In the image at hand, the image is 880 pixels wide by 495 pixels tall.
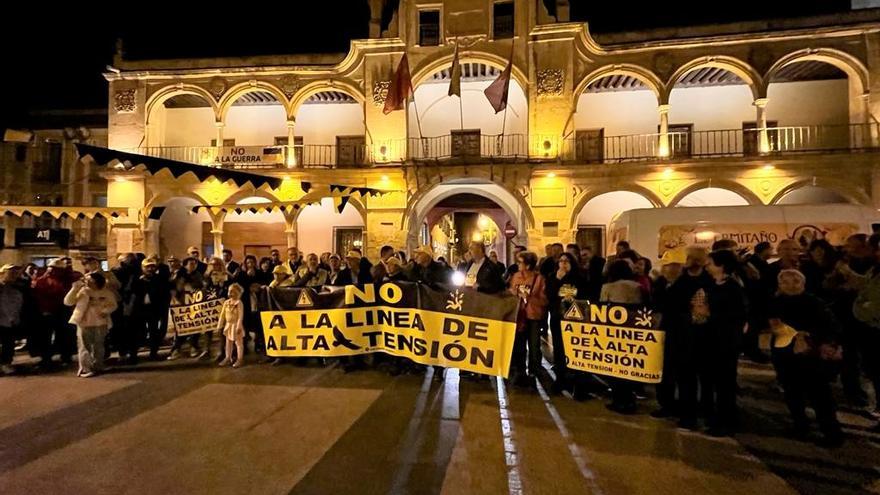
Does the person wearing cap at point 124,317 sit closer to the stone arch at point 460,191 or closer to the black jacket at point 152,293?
the black jacket at point 152,293

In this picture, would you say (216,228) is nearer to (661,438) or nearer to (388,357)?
(388,357)

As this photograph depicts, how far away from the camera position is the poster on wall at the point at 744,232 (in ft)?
39.0

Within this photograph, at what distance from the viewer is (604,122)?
1970 cm

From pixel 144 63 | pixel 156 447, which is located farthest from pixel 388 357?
pixel 144 63

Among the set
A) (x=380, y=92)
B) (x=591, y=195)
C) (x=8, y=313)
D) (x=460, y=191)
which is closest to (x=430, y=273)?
(x=8, y=313)

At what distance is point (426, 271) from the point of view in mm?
7781

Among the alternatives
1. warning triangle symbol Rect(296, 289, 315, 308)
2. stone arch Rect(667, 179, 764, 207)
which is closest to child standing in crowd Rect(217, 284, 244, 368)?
warning triangle symbol Rect(296, 289, 315, 308)

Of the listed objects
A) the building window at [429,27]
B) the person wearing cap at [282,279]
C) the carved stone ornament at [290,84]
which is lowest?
the person wearing cap at [282,279]

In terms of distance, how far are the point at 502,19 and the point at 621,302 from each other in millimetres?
15850

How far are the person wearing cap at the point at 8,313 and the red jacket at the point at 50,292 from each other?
360 mm

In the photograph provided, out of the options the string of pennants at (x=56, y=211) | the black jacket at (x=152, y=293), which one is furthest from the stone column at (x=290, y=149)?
the black jacket at (x=152, y=293)

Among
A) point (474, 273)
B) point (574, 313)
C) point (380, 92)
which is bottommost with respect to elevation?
point (574, 313)

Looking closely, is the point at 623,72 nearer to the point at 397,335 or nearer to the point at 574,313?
the point at 574,313

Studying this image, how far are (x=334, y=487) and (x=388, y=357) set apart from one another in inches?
167
